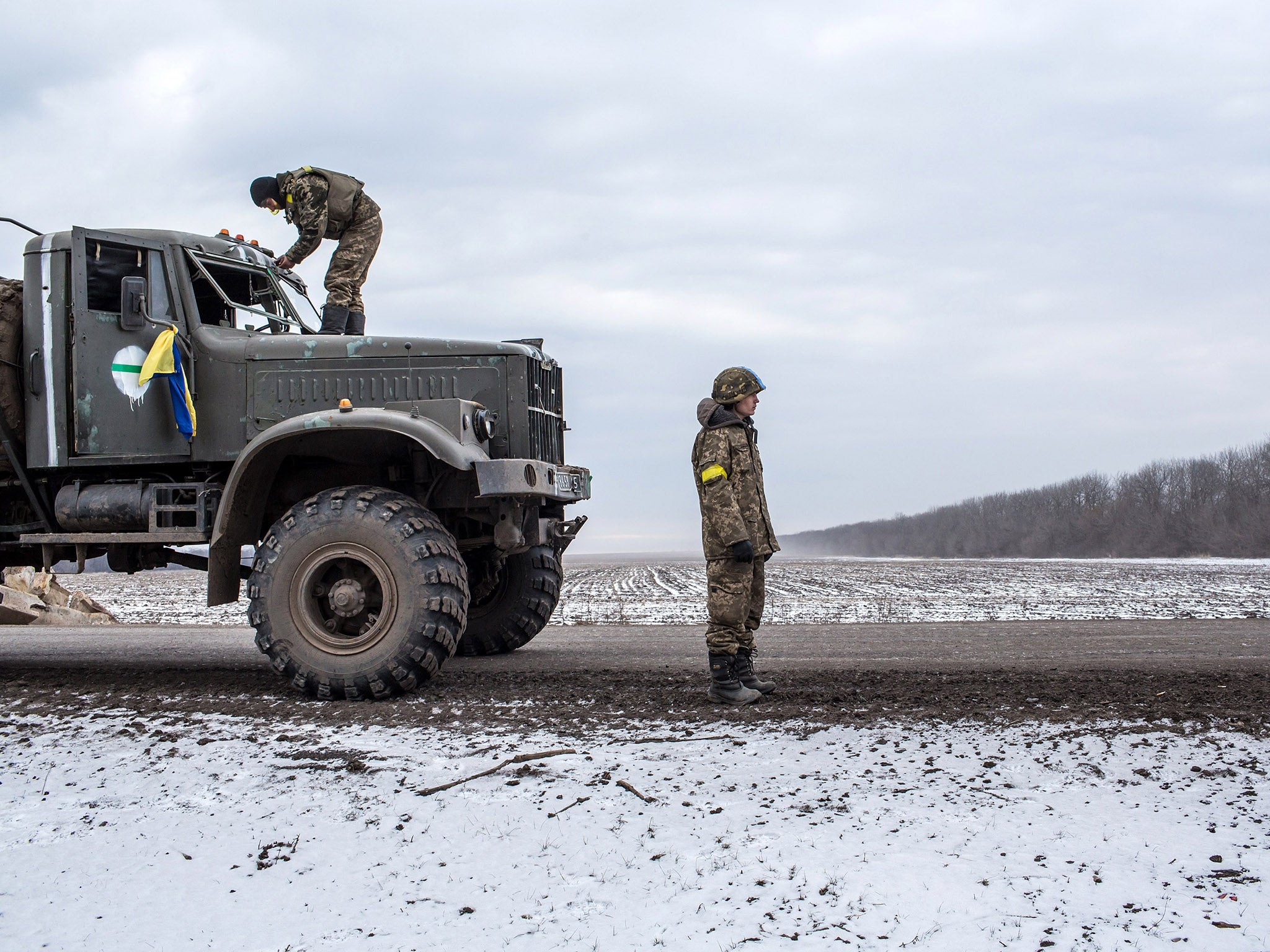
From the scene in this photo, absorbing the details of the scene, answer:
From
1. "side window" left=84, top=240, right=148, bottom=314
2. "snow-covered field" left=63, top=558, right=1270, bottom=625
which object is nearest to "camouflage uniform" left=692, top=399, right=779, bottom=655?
"side window" left=84, top=240, right=148, bottom=314

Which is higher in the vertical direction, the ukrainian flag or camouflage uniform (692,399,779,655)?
the ukrainian flag

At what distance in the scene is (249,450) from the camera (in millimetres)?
6367

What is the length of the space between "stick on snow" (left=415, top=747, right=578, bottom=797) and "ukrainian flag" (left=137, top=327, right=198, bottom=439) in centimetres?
380

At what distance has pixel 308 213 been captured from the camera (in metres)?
7.45

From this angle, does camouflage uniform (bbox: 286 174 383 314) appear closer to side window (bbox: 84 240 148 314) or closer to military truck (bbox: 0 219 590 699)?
military truck (bbox: 0 219 590 699)

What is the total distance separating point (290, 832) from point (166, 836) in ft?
1.53

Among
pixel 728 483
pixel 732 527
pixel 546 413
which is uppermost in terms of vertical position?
pixel 546 413

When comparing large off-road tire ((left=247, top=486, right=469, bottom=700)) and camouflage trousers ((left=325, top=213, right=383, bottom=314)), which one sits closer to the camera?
large off-road tire ((left=247, top=486, right=469, bottom=700))

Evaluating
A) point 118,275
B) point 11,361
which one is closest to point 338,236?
point 118,275

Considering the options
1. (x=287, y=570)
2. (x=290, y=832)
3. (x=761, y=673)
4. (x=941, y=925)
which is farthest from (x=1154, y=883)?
(x=287, y=570)

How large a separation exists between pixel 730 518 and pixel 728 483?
0.21 m

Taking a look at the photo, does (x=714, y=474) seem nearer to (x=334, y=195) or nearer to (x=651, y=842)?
(x=651, y=842)

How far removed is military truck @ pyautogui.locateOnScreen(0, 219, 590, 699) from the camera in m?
6.60

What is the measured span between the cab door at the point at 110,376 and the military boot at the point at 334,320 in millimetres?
948
